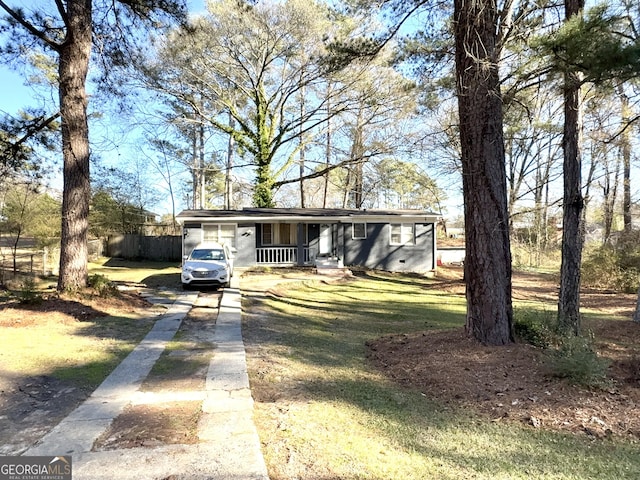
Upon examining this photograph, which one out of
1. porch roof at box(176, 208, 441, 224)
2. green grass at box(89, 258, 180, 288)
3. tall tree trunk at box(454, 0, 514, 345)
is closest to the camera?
tall tree trunk at box(454, 0, 514, 345)

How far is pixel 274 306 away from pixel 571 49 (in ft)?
28.3

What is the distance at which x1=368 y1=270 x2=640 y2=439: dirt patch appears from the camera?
11.7 ft

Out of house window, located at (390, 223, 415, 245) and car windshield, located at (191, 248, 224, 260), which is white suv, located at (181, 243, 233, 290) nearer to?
car windshield, located at (191, 248, 224, 260)

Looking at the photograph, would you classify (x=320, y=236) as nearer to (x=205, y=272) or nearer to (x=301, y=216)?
(x=301, y=216)

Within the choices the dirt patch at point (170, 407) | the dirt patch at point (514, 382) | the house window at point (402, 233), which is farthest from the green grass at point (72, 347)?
the house window at point (402, 233)

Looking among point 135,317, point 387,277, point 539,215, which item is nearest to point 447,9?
point 135,317

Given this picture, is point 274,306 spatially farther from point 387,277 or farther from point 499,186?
point 387,277

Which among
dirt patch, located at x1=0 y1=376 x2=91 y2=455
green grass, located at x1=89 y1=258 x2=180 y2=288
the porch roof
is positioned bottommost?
dirt patch, located at x1=0 y1=376 x2=91 y2=455

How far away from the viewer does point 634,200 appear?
78.1 ft

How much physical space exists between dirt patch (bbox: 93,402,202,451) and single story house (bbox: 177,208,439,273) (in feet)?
49.2

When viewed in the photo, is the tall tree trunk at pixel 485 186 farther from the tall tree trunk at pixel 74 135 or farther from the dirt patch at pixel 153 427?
the tall tree trunk at pixel 74 135

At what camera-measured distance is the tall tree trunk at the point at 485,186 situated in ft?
17.7

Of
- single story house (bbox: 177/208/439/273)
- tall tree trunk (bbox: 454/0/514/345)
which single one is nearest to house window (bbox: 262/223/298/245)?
single story house (bbox: 177/208/439/273)

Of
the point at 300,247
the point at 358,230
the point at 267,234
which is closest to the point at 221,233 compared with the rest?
the point at 267,234
